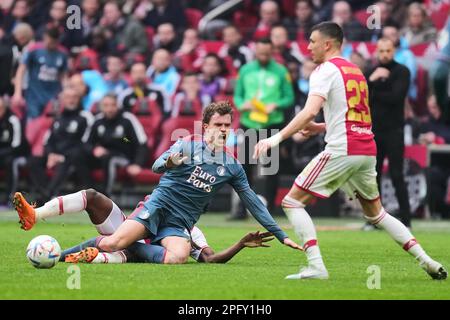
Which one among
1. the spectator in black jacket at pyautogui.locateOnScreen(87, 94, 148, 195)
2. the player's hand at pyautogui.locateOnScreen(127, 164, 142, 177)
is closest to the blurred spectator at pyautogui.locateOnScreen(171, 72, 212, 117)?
the spectator in black jacket at pyautogui.locateOnScreen(87, 94, 148, 195)

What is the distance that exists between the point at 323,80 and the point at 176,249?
2.35 meters

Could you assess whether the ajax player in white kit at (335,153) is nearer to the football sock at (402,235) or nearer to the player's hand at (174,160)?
the football sock at (402,235)

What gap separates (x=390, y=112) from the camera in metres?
16.1

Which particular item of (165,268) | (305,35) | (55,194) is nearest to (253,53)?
(305,35)

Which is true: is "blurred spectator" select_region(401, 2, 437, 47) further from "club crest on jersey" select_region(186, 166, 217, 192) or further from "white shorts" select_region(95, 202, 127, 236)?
"white shorts" select_region(95, 202, 127, 236)

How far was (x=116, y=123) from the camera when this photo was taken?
19734 mm

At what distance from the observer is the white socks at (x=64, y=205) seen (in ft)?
34.2

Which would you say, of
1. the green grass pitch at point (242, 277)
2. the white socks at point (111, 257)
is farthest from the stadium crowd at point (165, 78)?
the white socks at point (111, 257)

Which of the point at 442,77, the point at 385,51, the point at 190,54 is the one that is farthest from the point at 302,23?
the point at 385,51

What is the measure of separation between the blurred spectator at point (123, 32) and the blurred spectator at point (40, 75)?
5.55ft

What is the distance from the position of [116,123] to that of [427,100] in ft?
18.8

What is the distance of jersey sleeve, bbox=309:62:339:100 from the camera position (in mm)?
9336

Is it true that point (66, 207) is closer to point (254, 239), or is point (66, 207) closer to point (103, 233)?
point (103, 233)
